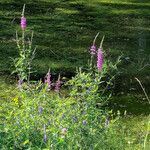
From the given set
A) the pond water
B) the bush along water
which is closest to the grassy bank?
the pond water

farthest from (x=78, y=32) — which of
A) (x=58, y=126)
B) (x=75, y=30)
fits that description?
(x=58, y=126)

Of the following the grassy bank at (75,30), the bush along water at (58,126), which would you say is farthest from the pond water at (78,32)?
the bush along water at (58,126)

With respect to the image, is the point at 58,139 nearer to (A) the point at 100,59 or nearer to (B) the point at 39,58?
(A) the point at 100,59

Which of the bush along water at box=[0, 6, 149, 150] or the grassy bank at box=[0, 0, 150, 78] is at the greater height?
the bush along water at box=[0, 6, 149, 150]

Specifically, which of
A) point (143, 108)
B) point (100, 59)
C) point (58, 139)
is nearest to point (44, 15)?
point (143, 108)

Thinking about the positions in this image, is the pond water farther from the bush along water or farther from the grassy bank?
the bush along water

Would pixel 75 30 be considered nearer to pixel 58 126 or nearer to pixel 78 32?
pixel 78 32

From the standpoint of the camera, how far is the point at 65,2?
875cm

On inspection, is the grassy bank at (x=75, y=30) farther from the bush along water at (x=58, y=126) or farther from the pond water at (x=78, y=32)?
the bush along water at (x=58, y=126)

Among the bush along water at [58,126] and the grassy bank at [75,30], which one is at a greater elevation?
the bush along water at [58,126]

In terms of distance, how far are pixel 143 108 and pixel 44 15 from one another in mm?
3260

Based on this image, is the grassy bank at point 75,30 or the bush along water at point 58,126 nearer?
the bush along water at point 58,126

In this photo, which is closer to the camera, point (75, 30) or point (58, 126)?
point (58, 126)

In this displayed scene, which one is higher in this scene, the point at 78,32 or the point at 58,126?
the point at 58,126
